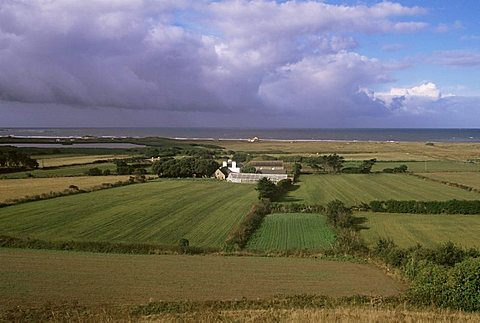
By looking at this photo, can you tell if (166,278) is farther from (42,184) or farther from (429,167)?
(429,167)

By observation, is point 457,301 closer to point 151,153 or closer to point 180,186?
point 180,186

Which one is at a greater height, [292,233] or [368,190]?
[368,190]

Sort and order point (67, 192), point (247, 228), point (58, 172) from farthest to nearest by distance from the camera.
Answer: point (58, 172), point (67, 192), point (247, 228)

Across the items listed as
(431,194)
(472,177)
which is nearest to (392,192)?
(431,194)

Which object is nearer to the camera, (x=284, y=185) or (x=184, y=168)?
(x=284, y=185)

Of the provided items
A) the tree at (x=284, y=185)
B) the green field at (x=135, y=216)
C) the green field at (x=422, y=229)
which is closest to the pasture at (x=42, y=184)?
the green field at (x=135, y=216)

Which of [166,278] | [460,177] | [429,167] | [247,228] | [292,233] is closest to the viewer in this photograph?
[166,278]

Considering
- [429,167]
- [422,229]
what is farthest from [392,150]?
[422,229]
